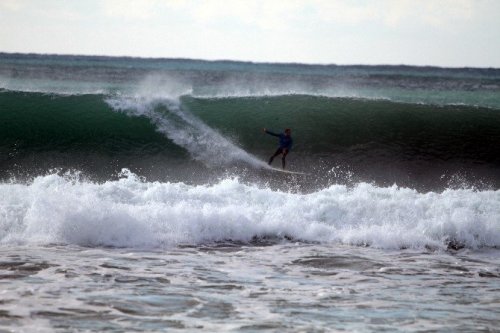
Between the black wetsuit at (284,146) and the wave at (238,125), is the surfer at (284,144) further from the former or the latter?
the wave at (238,125)

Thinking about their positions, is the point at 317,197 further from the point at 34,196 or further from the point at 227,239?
the point at 34,196

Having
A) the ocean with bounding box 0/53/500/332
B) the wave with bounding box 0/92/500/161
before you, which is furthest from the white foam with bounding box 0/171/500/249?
the wave with bounding box 0/92/500/161

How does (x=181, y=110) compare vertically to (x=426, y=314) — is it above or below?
above

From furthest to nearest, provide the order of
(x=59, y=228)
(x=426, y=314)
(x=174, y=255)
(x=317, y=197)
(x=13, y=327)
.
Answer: (x=317, y=197), (x=59, y=228), (x=174, y=255), (x=426, y=314), (x=13, y=327)

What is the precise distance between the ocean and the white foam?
0.12 ft

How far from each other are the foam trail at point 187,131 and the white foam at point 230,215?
4773mm

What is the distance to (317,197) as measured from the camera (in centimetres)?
1398

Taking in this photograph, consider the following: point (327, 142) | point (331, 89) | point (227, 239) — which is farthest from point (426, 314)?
point (331, 89)

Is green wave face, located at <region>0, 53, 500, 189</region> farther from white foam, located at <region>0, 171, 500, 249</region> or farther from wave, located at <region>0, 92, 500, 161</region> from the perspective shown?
white foam, located at <region>0, 171, 500, 249</region>

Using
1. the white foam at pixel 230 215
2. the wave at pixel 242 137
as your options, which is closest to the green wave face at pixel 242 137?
the wave at pixel 242 137

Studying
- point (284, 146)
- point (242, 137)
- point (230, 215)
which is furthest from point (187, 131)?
point (230, 215)

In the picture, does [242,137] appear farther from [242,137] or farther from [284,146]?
[284,146]

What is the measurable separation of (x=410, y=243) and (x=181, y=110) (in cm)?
1211

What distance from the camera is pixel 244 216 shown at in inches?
502
